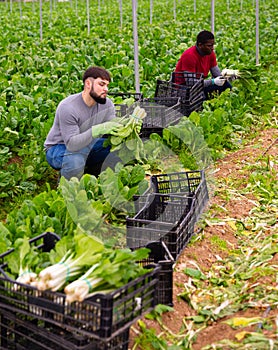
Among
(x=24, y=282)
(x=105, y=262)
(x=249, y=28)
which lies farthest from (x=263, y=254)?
(x=249, y=28)

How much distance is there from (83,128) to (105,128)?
0.27m

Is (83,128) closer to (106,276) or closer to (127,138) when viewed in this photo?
(127,138)

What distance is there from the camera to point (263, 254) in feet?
18.6

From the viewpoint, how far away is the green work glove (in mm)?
6688

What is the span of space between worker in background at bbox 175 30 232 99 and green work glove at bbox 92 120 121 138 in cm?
275

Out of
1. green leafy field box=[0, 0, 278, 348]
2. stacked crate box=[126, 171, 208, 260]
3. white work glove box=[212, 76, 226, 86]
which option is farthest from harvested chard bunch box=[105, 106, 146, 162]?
white work glove box=[212, 76, 226, 86]

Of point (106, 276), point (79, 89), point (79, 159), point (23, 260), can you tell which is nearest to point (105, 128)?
point (79, 159)

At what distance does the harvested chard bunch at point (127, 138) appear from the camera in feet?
22.6

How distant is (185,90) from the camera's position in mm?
8836

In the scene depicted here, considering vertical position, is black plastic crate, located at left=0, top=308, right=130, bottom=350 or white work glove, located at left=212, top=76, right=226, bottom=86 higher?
white work glove, located at left=212, top=76, right=226, bottom=86

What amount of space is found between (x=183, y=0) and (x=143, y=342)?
30.1 metres

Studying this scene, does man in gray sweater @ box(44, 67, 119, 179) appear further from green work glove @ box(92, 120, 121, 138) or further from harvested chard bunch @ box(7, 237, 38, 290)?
harvested chard bunch @ box(7, 237, 38, 290)

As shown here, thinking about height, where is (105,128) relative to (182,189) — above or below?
above

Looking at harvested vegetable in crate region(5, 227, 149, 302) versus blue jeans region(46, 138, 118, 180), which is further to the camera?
blue jeans region(46, 138, 118, 180)
